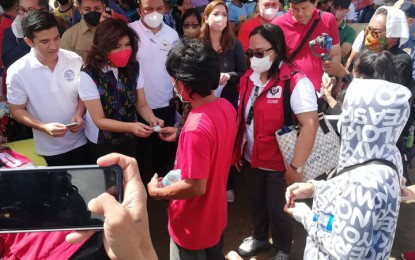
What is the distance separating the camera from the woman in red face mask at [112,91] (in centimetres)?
273

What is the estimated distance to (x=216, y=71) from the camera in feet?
7.11

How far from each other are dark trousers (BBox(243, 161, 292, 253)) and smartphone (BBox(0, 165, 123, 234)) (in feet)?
5.88

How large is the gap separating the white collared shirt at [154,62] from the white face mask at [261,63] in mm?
996

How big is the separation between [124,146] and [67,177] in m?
1.73

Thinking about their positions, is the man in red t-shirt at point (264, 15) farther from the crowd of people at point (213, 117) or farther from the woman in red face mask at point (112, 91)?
the woman in red face mask at point (112, 91)

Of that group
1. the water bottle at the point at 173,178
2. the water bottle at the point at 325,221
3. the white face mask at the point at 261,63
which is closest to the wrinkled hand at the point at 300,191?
the water bottle at the point at 325,221

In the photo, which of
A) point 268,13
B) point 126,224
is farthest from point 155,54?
point 126,224

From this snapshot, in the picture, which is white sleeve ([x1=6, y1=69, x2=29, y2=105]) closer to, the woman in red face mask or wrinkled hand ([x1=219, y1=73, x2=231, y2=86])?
the woman in red face mask

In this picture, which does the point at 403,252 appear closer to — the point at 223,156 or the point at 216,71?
the point at 223,156

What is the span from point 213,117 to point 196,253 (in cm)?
83

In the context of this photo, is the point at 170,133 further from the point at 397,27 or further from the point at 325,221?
the point at 397,27

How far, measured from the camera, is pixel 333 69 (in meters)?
3.41

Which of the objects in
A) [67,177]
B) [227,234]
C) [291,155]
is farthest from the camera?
[227,234]

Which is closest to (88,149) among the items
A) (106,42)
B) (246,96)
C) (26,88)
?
(26,88)
